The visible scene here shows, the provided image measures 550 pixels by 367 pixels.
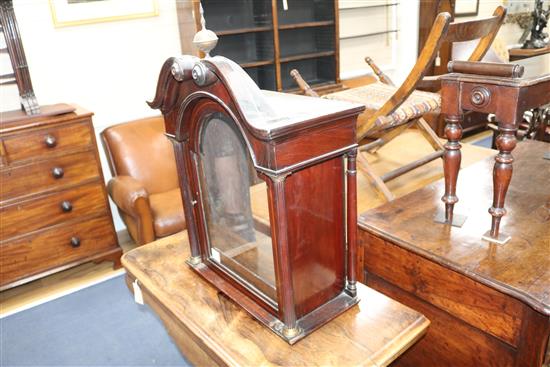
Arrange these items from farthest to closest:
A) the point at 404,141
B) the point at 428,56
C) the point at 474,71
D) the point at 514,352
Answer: the point at 404,141
the point at 428,56
the point at 474,71
the point at 514,352

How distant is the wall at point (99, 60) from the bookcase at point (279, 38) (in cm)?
40

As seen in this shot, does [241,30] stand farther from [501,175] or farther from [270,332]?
[270,332]

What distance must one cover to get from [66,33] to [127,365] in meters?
1.88

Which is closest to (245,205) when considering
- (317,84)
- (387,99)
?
(387,99)

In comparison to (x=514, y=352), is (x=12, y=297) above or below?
below

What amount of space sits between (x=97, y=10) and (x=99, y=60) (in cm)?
29

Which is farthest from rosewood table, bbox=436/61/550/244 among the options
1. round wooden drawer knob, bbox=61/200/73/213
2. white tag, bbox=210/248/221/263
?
round wooden drawer knob, bbox=61/200/73/213

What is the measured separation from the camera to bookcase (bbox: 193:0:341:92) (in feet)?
10.4

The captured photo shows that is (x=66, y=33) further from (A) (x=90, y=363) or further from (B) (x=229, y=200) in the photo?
(B) (x=229, y=200)

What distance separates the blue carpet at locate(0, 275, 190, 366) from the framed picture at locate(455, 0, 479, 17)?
410cm

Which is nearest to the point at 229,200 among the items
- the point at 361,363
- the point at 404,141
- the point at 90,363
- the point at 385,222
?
the point at 361,363

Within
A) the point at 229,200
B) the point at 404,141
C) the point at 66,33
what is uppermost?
the point at 66,33

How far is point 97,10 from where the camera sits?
8.79 feet

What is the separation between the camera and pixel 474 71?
1240mm
